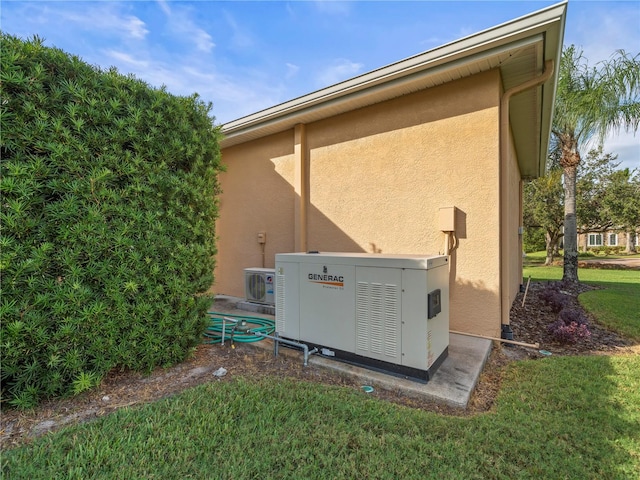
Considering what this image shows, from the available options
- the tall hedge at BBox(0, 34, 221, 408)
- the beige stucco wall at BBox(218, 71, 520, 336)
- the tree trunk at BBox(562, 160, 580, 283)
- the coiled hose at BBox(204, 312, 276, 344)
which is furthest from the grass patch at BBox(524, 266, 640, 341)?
the tall hedge at BBox(0, 34, 221, 408)

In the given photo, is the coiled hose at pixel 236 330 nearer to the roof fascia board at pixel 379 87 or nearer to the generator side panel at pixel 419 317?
the generator side panel at pixel 419 317

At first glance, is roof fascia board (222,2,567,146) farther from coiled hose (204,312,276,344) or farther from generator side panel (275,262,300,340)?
coiled hose (204,312,276,344)

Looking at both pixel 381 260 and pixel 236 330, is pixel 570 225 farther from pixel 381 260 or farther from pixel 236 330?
pixel 236 330

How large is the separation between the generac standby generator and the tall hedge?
4.07 feet

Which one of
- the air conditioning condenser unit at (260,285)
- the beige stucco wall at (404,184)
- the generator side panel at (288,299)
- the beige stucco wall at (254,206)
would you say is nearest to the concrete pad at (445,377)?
the generator side panel at (288,299)

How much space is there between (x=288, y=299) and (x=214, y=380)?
1.18 meters

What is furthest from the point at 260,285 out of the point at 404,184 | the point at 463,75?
the point at 463,75

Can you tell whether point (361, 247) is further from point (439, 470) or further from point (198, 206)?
point (439, 470)

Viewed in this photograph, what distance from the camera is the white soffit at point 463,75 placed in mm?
3354

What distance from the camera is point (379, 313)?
3041mm

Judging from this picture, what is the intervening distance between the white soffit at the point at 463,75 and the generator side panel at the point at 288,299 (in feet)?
9.55

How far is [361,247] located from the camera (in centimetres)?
517

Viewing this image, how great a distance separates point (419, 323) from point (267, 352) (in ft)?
6.49

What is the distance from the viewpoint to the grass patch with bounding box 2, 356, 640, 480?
181 cm
